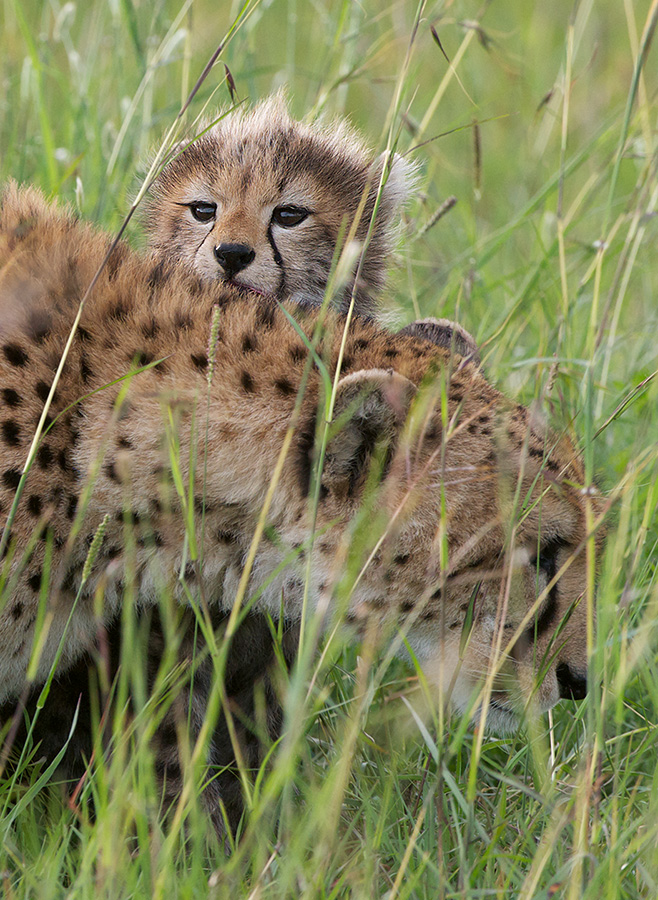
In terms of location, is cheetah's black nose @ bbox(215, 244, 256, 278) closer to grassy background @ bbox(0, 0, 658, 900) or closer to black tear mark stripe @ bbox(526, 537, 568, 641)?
grassy background @ bbox(0, 0, 658, 900)

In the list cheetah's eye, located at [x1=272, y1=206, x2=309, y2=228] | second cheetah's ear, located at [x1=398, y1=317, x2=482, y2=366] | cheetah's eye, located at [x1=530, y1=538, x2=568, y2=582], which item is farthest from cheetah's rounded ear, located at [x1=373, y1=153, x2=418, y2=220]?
cheetah's eye, located at [x1=530, y1=538, x2=568, y2=582]

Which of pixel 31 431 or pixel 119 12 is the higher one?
pixel 119 12

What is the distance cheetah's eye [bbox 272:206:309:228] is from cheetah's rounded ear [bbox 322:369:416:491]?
4.94 feet

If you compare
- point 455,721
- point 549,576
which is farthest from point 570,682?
point 455,721

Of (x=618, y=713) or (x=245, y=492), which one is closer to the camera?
(x=618, y=713)

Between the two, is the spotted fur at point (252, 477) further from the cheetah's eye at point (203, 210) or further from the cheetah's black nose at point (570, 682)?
the cheetah's eye at point (203, 210)

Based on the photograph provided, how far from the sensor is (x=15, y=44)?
20.7ft

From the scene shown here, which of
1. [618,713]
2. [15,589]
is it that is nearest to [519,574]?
[618,713]

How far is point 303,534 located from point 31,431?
582mm

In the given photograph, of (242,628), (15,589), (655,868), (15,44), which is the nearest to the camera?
(655,868)

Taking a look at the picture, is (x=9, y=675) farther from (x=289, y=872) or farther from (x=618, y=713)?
(x=618, y=713)

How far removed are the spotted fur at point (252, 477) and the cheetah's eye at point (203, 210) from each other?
1.20m

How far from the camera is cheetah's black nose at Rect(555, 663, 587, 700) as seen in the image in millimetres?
2486

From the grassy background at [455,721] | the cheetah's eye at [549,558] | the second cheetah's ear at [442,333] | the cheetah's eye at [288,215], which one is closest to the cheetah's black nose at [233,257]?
the cheetah's eye at [288,215]
